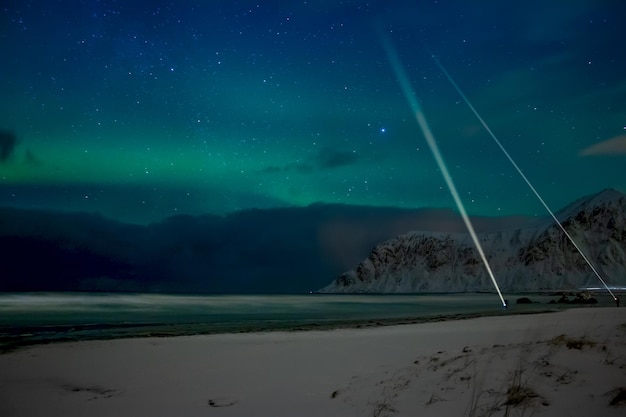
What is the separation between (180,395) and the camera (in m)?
9.98

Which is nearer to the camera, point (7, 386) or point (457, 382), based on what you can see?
point (457, 382)

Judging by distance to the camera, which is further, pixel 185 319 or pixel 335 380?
pixel 185 319

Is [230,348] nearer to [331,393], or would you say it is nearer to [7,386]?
[7,386]

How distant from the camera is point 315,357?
1401 cm

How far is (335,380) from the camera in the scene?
10.3 m

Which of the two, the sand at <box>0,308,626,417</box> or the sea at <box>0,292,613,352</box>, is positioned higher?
the sand at <box>0,308,626,417</box>

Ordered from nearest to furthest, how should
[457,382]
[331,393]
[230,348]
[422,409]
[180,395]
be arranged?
[422,409]
[457,382]
[331,393]
[180,395]
[230,348]

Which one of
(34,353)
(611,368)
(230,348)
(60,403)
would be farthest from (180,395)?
(34,353)

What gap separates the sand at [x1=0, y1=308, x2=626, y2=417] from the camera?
6359 mm

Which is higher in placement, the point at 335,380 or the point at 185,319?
the point at 335,380

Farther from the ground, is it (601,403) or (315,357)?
(601,403)

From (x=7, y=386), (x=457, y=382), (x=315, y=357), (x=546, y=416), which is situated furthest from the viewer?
(x=315, y=357)

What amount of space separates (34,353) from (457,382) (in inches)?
689

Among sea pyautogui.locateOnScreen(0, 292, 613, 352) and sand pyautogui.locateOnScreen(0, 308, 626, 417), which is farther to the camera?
sea pyautogui.locateOnScreen(0, 292, 613, 352)
